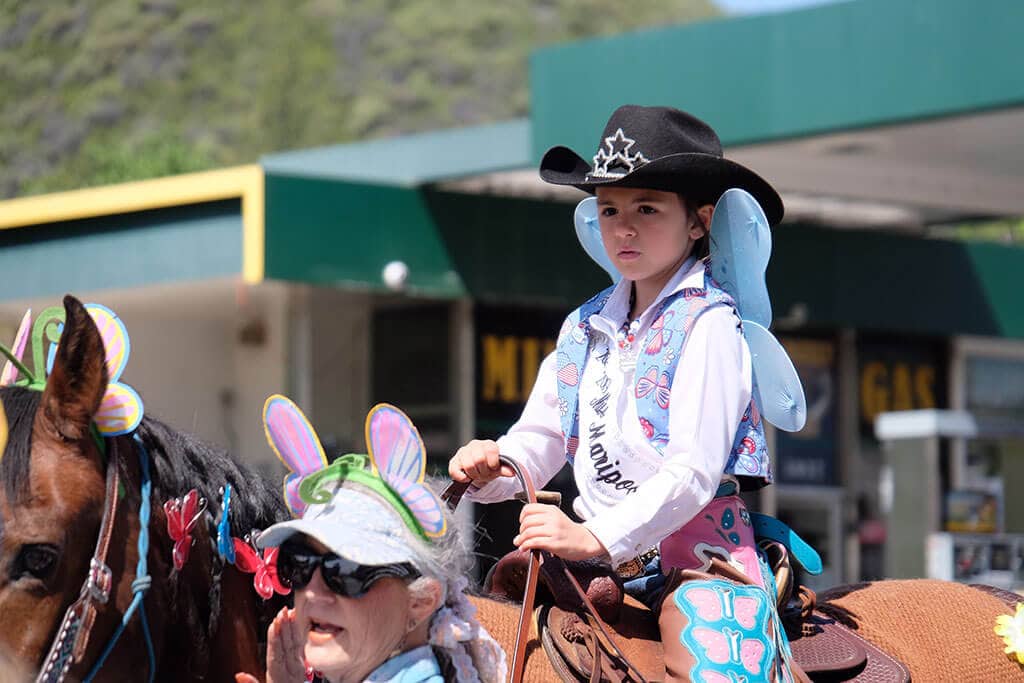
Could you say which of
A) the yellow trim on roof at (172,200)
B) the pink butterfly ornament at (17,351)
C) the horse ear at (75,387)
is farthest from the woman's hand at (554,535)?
the yellow trim on roof at (172,200)

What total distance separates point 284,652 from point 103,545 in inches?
16.8

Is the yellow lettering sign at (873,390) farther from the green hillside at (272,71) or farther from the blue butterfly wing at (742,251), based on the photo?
the green hillside at (272,71)

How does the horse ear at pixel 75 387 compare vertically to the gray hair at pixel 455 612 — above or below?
above

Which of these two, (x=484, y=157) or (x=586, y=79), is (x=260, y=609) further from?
(x=484, y=157)

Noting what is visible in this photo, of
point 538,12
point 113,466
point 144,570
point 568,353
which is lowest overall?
point 144,570

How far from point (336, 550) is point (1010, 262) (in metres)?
17.2

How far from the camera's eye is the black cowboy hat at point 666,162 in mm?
3506

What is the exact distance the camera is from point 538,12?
324 feet

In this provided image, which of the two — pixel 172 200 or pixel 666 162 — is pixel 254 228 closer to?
pixel 172 200

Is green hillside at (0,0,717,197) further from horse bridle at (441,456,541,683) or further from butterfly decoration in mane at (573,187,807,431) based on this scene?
horse bridle at (441,456,541,683)

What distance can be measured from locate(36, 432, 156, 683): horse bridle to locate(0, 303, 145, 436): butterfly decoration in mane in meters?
0.07

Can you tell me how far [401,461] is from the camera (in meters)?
2.95

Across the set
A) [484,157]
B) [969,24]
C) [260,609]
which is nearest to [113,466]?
[260,609]

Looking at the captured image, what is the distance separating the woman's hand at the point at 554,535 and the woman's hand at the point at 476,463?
0.39 meters
